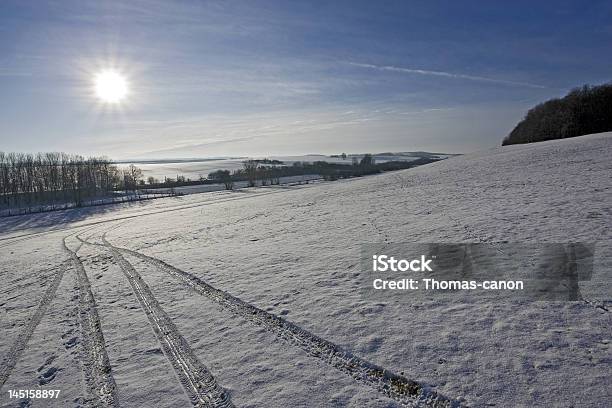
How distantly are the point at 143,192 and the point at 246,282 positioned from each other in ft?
311

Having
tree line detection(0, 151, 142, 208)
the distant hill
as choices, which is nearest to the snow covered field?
the distant hill

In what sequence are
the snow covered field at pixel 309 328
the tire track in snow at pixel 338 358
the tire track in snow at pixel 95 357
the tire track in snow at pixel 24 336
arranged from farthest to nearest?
the tire track in snow at pixel 24 336 → the tire track in snow at pixel 95 357 → the snow covered field at pixel 309 328 → the tire track in snow at pixel 338 358

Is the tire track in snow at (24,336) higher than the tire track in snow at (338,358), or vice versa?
the tire track in snow at (338,358)

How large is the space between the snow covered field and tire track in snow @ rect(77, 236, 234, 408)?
0.05 meters

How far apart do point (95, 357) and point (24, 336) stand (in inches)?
164

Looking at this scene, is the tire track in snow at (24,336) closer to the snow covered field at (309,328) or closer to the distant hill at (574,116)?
the snow covered field at (309,328)

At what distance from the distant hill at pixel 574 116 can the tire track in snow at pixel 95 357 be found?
82763 mm

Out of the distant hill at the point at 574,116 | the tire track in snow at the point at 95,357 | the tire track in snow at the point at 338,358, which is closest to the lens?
the tire track in snow at the point at 338,358

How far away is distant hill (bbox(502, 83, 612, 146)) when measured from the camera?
201 feet

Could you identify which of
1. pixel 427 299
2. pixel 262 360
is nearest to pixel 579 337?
pixel 427 299

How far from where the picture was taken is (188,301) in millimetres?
12516

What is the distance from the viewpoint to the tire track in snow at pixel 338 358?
6.27 metres

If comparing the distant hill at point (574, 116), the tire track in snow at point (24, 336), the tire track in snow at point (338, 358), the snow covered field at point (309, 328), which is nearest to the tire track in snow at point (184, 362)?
the snow covered field at point (309, 328)

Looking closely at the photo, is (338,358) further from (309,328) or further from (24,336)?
(24,336)
